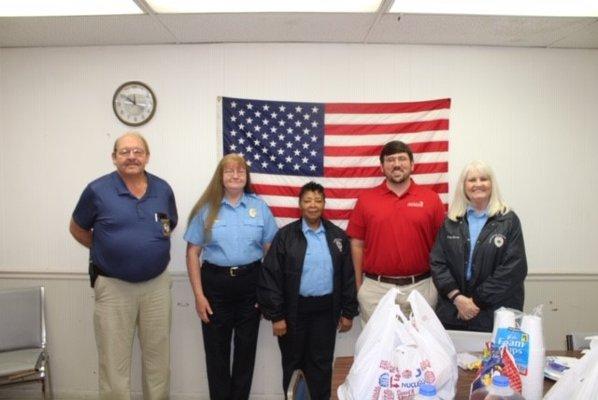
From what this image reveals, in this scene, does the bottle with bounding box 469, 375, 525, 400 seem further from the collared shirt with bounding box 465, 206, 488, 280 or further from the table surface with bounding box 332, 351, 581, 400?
the collared shirt with bounding box 465, 206, 488, 280

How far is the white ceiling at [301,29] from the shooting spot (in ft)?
8.59

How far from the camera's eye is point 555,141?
3127 millimetres

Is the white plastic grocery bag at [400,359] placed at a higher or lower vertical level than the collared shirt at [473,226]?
lower

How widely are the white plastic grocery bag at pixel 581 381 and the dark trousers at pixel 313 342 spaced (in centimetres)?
159

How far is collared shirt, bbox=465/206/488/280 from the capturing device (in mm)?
2361

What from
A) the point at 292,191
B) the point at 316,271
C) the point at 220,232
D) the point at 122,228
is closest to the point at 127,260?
the point at 122,228

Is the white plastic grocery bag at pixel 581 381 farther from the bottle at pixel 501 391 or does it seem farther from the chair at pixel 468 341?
the chair at pixel 468 341

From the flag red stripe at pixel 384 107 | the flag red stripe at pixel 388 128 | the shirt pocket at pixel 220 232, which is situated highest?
the flag red stripe at pixel 384 107

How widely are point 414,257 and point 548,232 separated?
A: 1.24 meters

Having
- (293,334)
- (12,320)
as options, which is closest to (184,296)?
(293,334)

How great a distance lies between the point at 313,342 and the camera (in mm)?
2707

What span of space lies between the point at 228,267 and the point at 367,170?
117 cm

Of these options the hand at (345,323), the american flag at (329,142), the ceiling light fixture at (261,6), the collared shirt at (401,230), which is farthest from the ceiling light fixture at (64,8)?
the hand at (345,323)

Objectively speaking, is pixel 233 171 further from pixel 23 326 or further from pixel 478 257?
pixel 23 326
